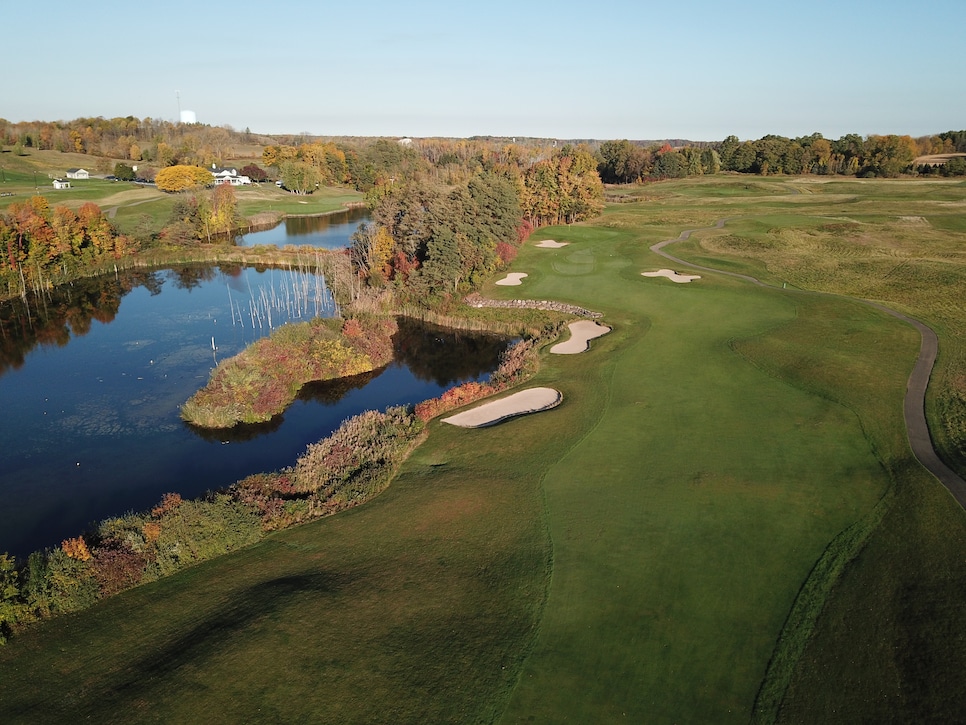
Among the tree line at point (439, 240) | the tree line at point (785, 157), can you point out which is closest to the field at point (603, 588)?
the tree line at point (439, 240)

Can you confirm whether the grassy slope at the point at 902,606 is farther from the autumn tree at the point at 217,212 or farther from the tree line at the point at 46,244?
the autumn tree at the point at 217,212

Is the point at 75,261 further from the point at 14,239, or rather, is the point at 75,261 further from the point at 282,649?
the point at 282,649

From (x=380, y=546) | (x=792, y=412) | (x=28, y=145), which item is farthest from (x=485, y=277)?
(x=28, y=145)

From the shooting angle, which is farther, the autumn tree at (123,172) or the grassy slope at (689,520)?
the autumn tree at (123,172)

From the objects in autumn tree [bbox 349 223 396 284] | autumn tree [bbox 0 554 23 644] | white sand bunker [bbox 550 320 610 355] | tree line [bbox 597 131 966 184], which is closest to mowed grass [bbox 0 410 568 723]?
autumn tree [bbox 0 554 23 644]

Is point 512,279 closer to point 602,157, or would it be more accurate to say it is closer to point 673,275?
point 673,275

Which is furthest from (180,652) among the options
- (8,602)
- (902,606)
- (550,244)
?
(550,244)
